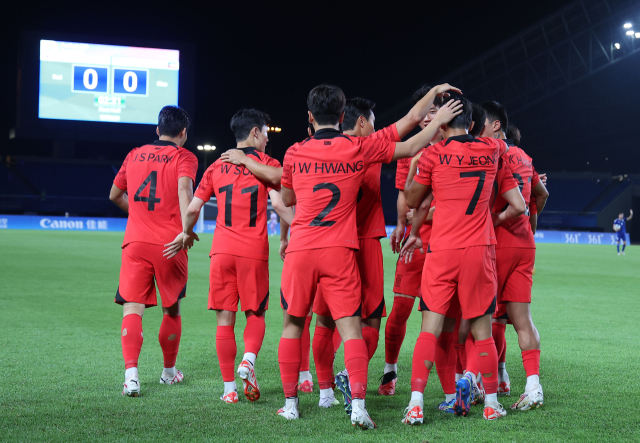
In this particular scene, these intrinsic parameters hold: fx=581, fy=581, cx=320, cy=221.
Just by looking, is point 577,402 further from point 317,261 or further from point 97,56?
point 97,56

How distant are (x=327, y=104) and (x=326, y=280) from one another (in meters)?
1.06

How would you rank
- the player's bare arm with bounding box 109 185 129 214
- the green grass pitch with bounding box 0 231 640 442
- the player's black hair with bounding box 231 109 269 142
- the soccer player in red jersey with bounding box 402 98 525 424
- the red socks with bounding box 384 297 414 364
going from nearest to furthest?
the green grass pitch with bounding box 0 231 640 442 < the soccer player in red jersey with bounding box 402 98 525 424 < the player's black hair with bounding box 231 109 269 142 < the red socks with bounding box 384 297 414 364 < the player's bare arm with bounding box 109 185 129 214

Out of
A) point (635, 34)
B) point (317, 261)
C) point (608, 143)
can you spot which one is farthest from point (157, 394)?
point (608, 143)

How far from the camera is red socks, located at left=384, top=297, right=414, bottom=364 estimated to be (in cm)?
440

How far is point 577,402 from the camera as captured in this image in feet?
13.1

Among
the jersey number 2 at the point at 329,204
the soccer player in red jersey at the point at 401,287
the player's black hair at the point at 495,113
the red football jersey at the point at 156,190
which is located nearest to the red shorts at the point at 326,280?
the jersey number 2 at the point at 329,204

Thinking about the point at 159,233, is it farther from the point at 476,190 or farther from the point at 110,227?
the point at 110,227

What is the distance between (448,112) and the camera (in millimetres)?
3584

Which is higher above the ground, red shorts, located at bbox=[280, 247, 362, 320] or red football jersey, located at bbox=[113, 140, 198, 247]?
red football jersey, located at bbox=[113, 140, 198, 247]

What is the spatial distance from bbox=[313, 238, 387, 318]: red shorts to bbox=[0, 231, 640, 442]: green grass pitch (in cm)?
66

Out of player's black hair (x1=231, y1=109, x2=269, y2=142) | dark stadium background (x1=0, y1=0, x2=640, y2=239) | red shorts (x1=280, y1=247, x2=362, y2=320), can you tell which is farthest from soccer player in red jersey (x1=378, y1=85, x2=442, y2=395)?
dark stadium background (x1=0, y1=0, x2=640, y2=239)

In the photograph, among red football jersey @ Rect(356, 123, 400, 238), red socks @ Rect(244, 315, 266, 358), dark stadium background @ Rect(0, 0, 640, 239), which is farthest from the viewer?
dark stadium background @ Rect(0, 0, 640, 239)

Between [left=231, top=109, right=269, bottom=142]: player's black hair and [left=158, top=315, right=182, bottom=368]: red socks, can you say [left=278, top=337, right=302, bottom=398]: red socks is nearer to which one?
[left=158, top=315, right=182, bottom=368]: red socks

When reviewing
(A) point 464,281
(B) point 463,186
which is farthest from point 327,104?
(A) point 464,281
